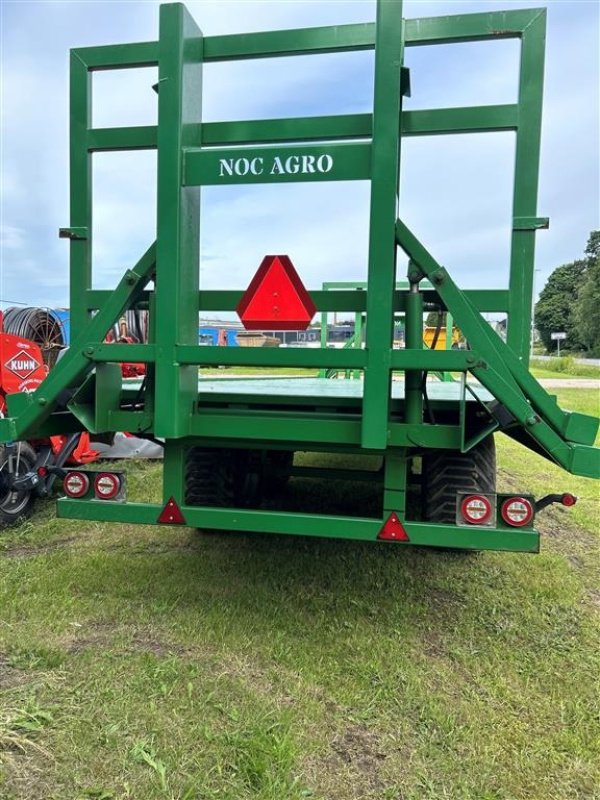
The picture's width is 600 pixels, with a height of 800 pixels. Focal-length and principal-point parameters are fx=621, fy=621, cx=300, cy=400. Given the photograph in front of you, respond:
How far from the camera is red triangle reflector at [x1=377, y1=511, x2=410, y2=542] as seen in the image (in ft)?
9.11

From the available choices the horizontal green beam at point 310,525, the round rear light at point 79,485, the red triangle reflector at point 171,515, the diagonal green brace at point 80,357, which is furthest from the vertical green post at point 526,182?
the round rear light at point 79,485

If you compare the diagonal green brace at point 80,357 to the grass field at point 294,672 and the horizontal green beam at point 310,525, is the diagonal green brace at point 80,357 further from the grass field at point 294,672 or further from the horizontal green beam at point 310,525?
the grass field at point 294,672

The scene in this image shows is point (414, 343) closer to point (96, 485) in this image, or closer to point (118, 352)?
point (118, 352)

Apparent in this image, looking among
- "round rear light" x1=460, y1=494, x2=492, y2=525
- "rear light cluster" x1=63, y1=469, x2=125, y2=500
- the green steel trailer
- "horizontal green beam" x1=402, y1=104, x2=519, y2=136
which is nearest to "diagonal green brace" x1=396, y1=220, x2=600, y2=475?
the green steel trailer

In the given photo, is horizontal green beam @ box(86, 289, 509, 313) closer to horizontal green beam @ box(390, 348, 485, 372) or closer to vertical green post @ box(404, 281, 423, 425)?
vertical green post @ box(404, 281, 423, 425)

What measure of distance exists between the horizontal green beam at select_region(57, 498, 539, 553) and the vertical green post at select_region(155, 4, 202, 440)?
0.46m

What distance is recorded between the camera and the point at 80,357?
9.32 ft

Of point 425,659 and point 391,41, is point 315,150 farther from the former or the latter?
point 425,659

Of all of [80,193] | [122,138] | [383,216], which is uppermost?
[122,138]

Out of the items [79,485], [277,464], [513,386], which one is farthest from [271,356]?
[277,464]

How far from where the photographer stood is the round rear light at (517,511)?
8.95ft

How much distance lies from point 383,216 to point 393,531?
4.47 ft

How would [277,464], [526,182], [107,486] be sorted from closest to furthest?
[526,182], [107,486], [277,464]

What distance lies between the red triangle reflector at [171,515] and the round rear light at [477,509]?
52.3 inches
